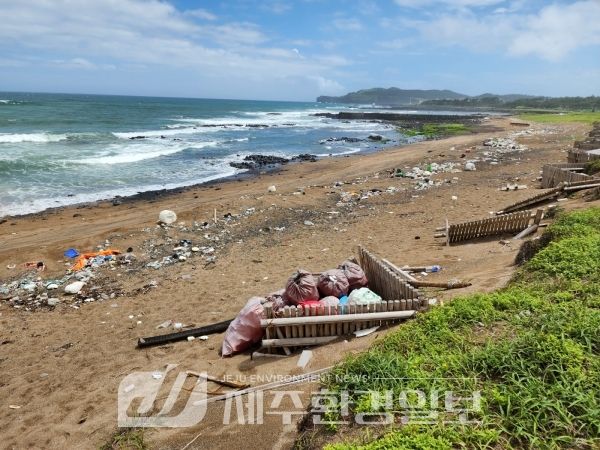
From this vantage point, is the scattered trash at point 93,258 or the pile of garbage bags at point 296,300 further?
the scattered trash at point 93,258

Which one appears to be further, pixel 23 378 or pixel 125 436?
pixel 23 378

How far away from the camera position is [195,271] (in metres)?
9.02

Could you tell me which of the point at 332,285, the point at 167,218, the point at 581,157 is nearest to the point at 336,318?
the point at 332,285

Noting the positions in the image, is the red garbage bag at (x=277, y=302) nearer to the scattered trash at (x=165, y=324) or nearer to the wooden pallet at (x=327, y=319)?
the wooden pallet at (x=327, y=319)

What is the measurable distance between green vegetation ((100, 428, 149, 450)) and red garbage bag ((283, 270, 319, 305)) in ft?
7.70

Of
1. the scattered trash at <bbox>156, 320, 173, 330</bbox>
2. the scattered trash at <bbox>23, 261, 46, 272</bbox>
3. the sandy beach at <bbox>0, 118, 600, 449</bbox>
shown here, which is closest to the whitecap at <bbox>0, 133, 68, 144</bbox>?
the sandy beach at <bbox>0, 118, 600, 449</bbox>

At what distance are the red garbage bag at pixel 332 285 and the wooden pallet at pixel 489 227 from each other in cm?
412

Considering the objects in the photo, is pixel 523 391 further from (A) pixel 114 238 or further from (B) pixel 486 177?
(B) pixel 486 177

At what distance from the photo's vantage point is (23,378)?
18.4ft

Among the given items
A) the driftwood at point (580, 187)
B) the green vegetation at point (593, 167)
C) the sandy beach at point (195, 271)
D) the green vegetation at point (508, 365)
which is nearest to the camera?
the green vegetation at point (508, 365)

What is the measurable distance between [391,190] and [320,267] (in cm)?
806

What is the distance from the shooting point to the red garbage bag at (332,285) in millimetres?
5715

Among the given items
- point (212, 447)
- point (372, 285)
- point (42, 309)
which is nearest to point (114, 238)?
point (42, 309)

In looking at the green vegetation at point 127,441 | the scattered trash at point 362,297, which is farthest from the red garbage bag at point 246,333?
the green vegetation at point 127,441
